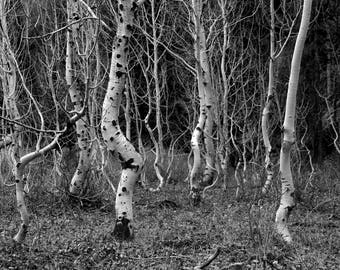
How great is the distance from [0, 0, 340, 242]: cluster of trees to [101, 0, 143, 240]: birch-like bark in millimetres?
13

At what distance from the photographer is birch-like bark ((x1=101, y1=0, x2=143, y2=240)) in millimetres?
6762

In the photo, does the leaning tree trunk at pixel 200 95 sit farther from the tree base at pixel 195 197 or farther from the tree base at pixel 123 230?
the tree base at pixel 123 230

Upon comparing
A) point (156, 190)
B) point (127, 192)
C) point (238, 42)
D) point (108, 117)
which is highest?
point (238, 42)

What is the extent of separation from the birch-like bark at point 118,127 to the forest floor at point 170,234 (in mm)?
384


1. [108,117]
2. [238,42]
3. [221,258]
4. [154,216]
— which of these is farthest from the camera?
[238,42]

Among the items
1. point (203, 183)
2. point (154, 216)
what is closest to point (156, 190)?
point (203, 183)

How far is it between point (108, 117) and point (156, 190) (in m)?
7.16

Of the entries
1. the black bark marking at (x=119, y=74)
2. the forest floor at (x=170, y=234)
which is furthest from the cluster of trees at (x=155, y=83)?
the forest floor at (x=170, y=234)

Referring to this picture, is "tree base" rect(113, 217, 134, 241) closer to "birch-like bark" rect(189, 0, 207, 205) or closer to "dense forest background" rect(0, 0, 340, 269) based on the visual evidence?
"dense forest background" rect(0, 0, 340, 269)

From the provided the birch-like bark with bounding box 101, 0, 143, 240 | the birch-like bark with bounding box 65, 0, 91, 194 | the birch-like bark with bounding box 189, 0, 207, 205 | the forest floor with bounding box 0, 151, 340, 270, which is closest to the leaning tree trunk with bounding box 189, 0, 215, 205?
the birch-like bark with bounding box 189, 0, 207, 205

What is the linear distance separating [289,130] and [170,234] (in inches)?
89.4

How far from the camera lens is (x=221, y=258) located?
614cm

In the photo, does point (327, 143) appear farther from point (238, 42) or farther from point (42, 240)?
point (42, 240)

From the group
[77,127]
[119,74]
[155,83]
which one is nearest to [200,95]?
[77,127]
